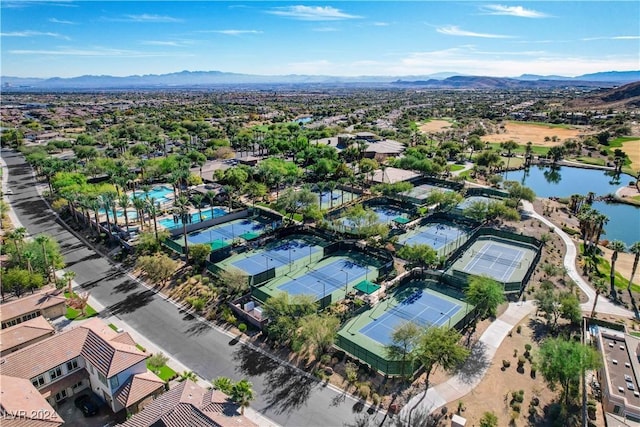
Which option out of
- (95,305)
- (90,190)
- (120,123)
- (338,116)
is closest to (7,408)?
(95,305)

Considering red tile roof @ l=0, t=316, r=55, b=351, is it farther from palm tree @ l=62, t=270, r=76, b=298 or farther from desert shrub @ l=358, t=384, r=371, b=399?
desert shrub @ l=358, t=384, r=371, b=399

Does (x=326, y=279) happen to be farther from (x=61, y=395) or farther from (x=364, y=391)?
(x=61, y=395)

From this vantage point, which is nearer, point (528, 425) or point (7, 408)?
point (7, 408)

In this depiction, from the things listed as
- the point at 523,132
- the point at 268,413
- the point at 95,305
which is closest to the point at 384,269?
the point at 268,413

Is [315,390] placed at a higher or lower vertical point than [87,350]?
lower

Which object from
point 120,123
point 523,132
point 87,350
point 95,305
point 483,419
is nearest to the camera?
point 483,419

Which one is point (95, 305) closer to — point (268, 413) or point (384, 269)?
point (268, 413)

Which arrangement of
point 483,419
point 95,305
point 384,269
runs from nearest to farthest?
1. point 483,419
2. point 95,305
3. point 384,269

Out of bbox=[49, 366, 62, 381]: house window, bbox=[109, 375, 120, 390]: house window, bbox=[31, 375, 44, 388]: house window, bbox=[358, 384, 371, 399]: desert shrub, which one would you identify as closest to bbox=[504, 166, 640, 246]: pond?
bbox=[358, 384, 371, 399]: desert shrub
